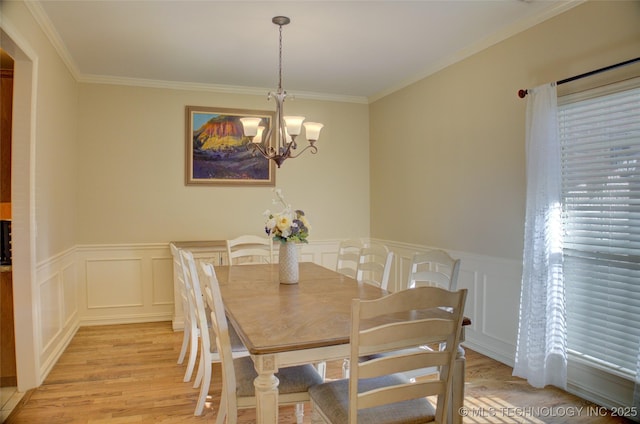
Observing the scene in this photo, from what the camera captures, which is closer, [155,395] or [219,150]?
[155,395]

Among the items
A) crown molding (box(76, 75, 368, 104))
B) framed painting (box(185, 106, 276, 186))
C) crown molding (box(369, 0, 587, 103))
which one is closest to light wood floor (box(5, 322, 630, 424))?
framed painting (box(185, 106, 276, 186))

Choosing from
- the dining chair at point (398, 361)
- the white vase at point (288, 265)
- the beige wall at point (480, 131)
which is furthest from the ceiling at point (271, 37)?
the dining chair at point (398, 361)

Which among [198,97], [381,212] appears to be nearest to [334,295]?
[381,212]

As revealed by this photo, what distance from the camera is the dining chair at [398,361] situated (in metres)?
1.50

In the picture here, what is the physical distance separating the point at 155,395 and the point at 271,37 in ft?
9.31

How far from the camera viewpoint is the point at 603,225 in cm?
273

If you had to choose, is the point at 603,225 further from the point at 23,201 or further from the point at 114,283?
the point at 114,283

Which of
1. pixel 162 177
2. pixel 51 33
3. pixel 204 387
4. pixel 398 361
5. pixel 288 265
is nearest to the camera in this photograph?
pixel 398 361

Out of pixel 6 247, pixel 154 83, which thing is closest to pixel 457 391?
pixel 6 247

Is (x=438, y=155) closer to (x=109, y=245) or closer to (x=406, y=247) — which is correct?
(x=406, y=247)

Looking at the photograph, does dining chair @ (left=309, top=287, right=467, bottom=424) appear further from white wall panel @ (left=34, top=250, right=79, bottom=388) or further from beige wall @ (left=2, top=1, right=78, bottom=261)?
beige wall @ (left=2, top=1, right=78, bottom=261)

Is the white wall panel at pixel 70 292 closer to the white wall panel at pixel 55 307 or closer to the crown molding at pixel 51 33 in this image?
the white wall panel at pixel 55 307

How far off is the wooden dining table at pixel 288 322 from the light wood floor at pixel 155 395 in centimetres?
78

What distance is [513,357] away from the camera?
3.36 m
